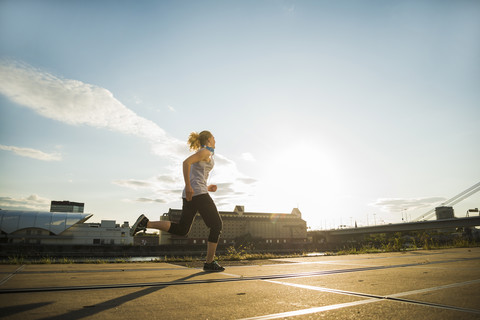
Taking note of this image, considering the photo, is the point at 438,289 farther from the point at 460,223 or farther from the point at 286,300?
the point at 460,223

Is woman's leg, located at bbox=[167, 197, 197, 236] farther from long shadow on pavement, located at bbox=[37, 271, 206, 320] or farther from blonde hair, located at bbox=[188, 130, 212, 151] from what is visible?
long shadow on pavement, located at bbox=[37, 271, 206, 320]

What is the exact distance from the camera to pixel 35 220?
232ft

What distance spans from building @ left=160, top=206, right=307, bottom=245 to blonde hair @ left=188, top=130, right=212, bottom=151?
315ft

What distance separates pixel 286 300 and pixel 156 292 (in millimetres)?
945

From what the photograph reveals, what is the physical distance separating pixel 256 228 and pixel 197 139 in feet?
354

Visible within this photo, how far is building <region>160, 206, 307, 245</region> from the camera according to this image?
9994cm

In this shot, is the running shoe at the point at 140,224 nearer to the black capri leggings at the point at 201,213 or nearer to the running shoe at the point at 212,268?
the black capri leggings at the point at 201,213

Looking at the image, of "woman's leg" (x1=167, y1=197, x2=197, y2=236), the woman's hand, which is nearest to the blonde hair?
the woman's hand

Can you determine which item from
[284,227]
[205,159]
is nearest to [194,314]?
[205,159]

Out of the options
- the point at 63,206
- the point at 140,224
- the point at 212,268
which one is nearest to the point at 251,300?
the point at 212,268

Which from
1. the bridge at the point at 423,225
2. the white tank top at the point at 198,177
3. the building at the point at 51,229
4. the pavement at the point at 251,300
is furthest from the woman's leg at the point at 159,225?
the building at the point at 51,229

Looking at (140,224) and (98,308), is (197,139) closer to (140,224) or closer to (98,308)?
(140,224)

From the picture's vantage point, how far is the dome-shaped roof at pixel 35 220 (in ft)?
228

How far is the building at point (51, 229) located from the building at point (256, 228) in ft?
75.5
